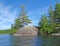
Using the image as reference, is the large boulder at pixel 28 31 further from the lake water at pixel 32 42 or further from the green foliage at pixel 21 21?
the lake water at pixel 32 42

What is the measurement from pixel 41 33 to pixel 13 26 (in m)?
25.2

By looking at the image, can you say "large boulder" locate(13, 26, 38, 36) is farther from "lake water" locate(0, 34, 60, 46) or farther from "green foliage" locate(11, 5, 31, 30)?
"lake water" locate(0, 34, 60, 46)

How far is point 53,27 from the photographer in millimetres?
92438

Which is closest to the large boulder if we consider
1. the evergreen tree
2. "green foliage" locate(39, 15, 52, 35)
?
"green foliage" locate(39, 15, 52, 35)

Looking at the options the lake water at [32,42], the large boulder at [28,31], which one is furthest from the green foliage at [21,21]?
the lake water at [32,42]

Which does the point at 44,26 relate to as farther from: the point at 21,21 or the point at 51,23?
the point at 21,21

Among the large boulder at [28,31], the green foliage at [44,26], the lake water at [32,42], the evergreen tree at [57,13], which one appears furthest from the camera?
the large boulder at [28,31]

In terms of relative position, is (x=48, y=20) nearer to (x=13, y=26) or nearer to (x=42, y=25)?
(x=42, y=25)

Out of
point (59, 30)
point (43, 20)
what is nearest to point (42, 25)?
point (43, 20)

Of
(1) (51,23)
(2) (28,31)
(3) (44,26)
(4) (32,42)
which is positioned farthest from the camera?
(2) (28,31)

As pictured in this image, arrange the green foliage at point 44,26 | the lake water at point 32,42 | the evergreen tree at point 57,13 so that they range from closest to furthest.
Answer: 1. the lake water at point 32,42
2. the green foliage at point 44,26
3. the evergreen tree at point 57,13


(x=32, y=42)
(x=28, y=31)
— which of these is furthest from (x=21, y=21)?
(x=32, y=42)

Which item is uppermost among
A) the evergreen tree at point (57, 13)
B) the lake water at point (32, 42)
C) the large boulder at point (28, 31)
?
the evergreen tree at point (57, 13)

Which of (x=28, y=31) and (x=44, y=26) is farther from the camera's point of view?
(x=28, y=31)
